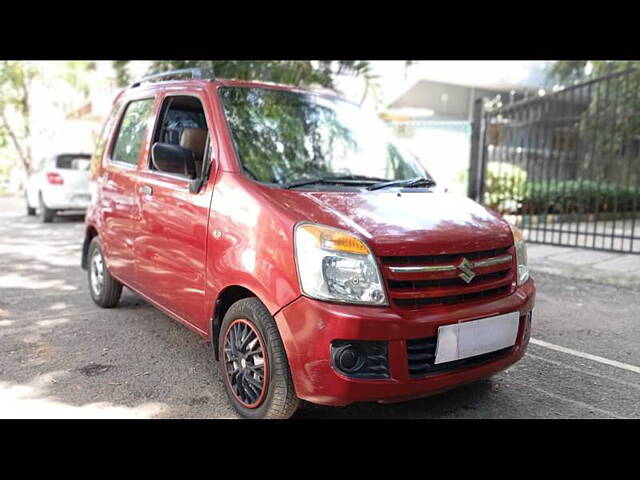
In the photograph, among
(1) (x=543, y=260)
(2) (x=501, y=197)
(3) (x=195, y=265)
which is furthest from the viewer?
(2) (x=501, y=197)

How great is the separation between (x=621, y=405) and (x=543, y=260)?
15.1 ft

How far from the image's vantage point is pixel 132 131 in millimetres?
4883

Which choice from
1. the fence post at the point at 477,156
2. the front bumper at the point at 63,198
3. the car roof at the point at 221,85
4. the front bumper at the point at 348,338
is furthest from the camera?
the front bumper at the point at 63,198

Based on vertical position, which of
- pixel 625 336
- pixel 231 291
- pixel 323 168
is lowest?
pixel 625 336

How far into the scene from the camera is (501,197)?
36.1 ft

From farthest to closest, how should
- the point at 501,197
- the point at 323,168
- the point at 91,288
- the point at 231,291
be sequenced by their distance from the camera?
1. the point at 501,197
2. the point at 91,288
3. the point at 323,168
4. the point at 231,291

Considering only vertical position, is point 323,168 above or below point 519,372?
above

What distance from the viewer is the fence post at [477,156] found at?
9727mm

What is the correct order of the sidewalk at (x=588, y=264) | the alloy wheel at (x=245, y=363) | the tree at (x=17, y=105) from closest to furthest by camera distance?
the alloy wheel at (x=245, y=363), the sidewalk at (x=588, y=264), the tree at (x=17, y=105)

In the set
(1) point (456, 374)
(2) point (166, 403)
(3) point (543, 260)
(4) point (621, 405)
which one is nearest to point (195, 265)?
(2) point (166, 403)

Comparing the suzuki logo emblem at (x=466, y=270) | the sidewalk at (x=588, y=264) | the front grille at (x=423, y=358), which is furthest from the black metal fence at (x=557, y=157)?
the front grille at (x=423, y=358)

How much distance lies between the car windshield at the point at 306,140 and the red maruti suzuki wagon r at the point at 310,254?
0.01 m

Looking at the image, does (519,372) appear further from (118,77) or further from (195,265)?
(118,77)

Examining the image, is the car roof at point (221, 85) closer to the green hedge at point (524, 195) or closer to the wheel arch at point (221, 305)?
the wheel arch at point (221, 305)
